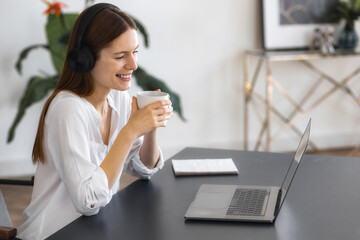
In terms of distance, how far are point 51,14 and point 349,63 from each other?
2440mm

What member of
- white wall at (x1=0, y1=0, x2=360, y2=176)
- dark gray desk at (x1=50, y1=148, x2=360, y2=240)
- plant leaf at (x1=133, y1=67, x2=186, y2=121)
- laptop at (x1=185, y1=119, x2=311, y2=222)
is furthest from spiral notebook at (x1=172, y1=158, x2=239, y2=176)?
white wall at (x1=0, y1=0, x2=360, y2=176)

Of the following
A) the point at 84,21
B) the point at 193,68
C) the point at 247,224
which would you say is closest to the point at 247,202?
the point at 247,224

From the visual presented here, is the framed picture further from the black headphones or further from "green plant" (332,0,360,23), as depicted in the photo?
the black headphones

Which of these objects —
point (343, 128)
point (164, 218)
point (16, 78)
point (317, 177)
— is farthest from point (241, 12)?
point (164, 218)

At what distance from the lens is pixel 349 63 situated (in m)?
4.36

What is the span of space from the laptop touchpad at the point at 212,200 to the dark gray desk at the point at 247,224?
3 cm

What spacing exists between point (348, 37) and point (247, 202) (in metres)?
2.90

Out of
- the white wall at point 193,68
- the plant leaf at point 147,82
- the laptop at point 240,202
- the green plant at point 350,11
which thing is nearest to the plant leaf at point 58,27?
the white wall at point 193,68

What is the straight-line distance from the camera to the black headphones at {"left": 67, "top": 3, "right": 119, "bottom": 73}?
5.09 feet

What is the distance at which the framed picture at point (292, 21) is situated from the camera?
13.2 feet

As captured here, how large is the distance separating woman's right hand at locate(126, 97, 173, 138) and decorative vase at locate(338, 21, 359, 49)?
2.83 meters

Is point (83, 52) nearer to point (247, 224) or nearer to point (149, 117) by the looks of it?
point (149, 117)

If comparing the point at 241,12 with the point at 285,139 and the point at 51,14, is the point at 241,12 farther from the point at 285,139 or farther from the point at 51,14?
the point at 51,14

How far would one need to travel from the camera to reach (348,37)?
3.99m
